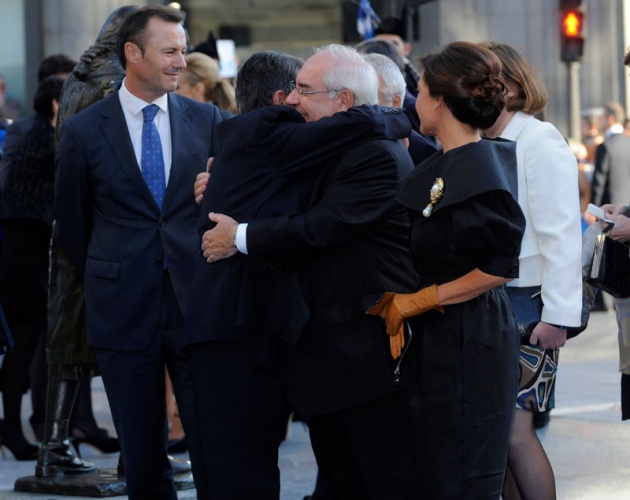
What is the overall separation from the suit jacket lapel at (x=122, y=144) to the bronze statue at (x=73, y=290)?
0.52 metres

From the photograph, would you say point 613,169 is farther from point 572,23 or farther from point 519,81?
point 519,81

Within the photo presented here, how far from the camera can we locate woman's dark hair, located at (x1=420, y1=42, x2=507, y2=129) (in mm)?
4039

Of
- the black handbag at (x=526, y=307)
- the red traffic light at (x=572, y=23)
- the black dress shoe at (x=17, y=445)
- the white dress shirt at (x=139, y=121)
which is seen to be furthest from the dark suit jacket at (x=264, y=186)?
the red traffic light at (x=572, y=23)

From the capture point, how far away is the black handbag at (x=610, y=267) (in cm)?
484

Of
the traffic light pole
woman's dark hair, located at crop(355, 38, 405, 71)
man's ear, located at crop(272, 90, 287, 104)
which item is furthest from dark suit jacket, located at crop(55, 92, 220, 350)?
the traffic light pole

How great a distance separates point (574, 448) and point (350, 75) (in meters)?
3.49

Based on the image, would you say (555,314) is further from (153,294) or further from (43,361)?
(43,361)

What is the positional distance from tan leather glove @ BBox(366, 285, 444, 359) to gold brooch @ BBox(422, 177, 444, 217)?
216 mm

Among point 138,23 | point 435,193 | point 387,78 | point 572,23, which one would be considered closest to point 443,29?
point 572,23

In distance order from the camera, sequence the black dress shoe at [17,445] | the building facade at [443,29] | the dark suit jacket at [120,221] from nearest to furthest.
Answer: the dark suit jacket at [120,221], the black dress shoe at [17,445], the building facade at [443,29]

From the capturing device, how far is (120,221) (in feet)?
17.2

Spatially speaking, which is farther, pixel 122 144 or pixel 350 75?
pixel 122 144

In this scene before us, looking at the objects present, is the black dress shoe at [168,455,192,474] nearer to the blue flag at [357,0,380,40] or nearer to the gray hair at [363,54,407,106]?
the gray hair at [363,54,407,106]

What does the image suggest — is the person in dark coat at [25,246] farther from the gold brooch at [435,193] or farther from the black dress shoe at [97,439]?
the gold brooch at [435,193]
